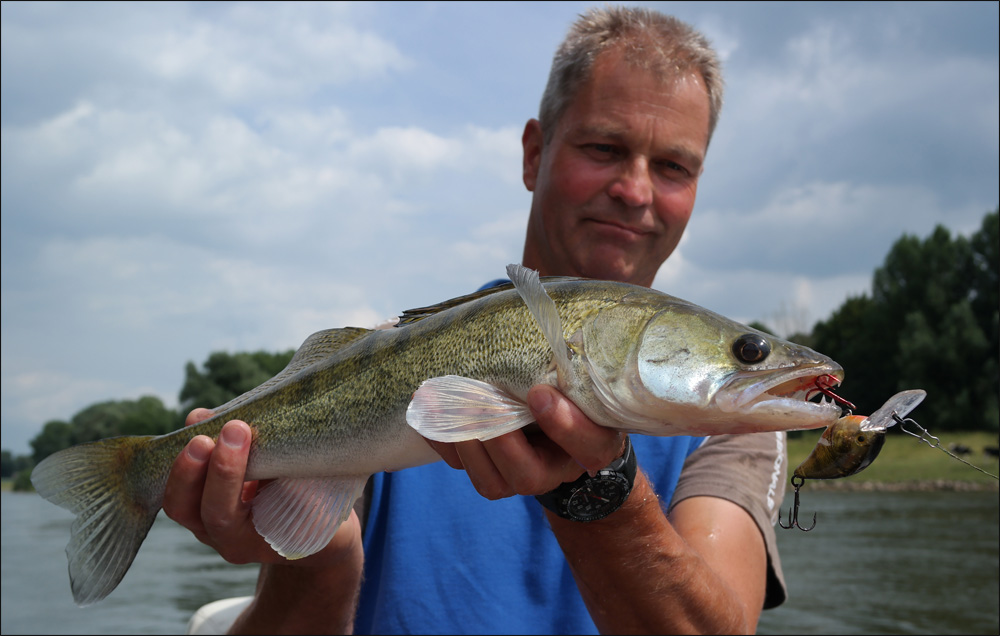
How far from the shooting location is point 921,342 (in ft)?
125

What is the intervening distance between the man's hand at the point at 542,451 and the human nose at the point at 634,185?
1939mm

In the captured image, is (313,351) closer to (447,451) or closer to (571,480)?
(447,451)

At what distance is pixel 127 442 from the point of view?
2840 millimetres

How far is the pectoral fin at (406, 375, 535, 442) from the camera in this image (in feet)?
6.81

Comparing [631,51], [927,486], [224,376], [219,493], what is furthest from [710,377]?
[224,376]

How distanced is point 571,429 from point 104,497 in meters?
1.86

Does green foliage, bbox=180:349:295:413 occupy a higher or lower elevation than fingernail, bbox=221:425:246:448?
higher

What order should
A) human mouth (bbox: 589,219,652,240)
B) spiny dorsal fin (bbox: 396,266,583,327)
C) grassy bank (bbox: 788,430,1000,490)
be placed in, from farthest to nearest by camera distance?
grassy bank (bbox: 788,430,1000,490)
human mouth (bbox: 589,219,652,240)
spiny dorsal fin (bbox: 396,266,583,327)

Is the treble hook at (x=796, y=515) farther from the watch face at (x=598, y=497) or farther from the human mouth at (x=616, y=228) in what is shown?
the human mouth at (x=616, y=228)

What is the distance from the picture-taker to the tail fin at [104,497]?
2707 mm

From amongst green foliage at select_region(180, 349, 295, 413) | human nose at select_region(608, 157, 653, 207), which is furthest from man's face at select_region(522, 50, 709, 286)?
green foliage at select_region(180, 349, 295, 413)

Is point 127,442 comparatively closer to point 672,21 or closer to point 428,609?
point 428,609

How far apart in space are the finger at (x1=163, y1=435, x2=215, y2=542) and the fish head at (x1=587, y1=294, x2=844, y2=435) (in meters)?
1.43

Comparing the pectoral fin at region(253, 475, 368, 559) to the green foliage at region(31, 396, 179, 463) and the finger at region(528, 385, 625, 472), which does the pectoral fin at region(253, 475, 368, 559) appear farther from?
the green foliage at region(31, 396, 179, 463)
